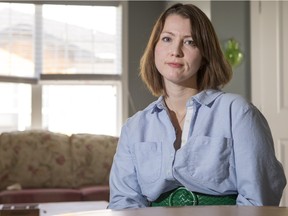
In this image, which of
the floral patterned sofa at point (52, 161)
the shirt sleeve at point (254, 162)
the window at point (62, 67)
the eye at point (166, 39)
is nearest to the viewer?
the shirt sleeve at point (254, 162)

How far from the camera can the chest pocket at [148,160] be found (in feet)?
5.63

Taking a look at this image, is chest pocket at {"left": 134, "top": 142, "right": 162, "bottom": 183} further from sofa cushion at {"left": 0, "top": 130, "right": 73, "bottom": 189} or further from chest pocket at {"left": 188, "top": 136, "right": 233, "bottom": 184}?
sofa cushion at {"left": 0, "top": 130, "right": 73, "bottom": 189}

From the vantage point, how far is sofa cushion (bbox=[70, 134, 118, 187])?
535cm

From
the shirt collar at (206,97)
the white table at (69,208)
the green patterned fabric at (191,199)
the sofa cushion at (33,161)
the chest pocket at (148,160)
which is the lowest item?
the white table at (69,208)

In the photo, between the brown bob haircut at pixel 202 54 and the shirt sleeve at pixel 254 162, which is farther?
the brown bob haircut at pixel 202 54

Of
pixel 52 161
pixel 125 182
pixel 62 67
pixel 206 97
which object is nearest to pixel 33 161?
pixel 52 161

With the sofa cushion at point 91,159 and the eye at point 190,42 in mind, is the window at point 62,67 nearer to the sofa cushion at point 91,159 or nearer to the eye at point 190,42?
the sofa cushion at point 91,159

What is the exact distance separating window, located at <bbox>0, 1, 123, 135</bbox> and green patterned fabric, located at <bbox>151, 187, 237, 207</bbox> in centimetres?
429

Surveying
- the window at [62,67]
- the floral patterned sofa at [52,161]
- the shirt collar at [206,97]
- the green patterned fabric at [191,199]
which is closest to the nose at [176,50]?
the shirt collar at [206,97]

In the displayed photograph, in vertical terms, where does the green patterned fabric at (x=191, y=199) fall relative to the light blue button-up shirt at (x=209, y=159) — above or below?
below

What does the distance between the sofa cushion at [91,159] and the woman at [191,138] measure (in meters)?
3.47

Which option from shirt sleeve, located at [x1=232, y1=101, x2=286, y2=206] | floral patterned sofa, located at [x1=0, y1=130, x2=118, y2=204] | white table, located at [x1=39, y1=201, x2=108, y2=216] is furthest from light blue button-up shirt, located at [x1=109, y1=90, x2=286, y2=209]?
floral patterned sofa, located at [x1=0, y1=130, x2=118, y2=204]

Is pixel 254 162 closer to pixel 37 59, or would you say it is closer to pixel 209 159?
pixel 209 159

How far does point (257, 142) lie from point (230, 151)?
0.08 meters
